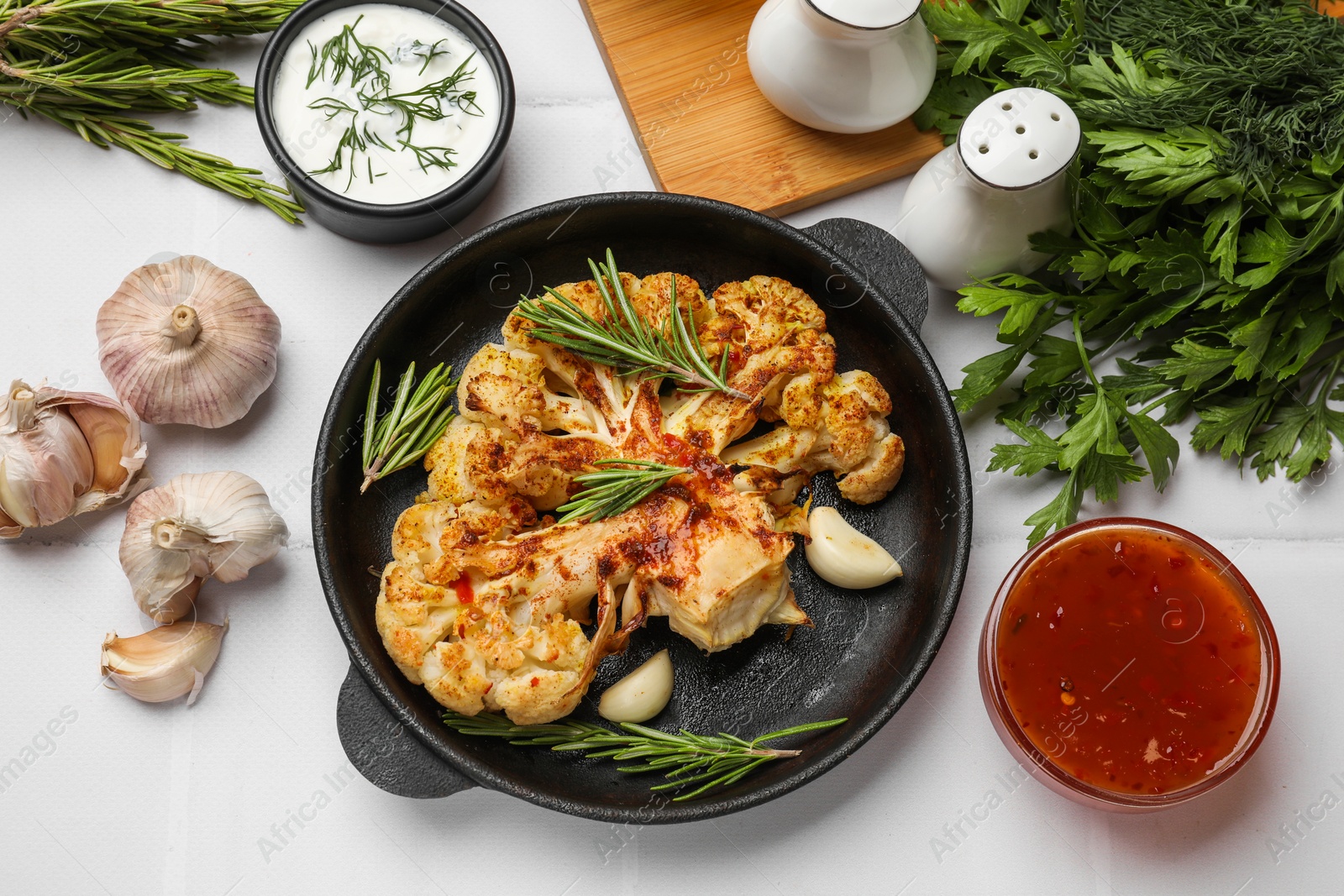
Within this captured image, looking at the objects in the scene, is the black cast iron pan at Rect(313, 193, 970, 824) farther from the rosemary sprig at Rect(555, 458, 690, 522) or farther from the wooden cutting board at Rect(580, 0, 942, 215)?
the rosemary sprig at Rect(555, 458, 690, 522)

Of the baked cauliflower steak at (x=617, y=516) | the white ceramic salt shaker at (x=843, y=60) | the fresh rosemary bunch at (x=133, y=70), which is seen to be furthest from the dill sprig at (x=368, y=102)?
the white ceramic salt shaker at (x=843, y=60)

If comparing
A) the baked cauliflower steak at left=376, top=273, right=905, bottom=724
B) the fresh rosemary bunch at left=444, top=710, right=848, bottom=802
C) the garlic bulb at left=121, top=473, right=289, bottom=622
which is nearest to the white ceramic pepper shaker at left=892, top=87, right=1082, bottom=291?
the baked cauliflower steak at left=376, top=273, right=905, bottom=724

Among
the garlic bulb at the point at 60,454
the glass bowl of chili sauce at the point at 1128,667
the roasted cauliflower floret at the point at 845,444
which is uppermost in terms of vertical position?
the garlic bulb at the point at 60,454

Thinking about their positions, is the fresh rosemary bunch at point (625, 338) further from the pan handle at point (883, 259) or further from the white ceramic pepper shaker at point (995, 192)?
the white ceramic pepper shaker at point (995, 192)

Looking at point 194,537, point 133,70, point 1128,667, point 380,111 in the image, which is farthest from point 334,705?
point 1128,667

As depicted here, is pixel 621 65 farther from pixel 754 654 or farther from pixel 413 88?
pixel 754 654

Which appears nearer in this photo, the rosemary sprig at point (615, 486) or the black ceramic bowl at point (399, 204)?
the rosemary sprig at point (615, 486)

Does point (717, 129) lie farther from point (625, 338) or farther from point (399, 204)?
point (399, 204)
